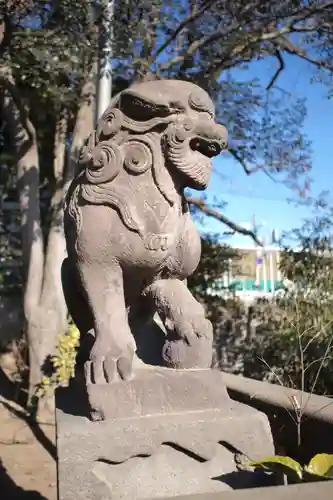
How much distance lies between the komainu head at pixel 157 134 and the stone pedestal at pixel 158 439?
0.75 m

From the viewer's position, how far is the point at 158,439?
1585 millimetres

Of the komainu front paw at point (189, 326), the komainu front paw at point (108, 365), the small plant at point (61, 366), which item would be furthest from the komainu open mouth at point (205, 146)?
the small plant at point (61, 366)

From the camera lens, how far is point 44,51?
3846 millimetres

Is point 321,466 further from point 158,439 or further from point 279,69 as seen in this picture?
point 279,69

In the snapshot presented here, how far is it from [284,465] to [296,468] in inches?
1.5

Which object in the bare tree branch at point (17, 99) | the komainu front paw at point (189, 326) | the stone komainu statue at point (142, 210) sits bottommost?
the komainu front paw at point (189, 326)

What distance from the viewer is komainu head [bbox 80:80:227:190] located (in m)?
1.79

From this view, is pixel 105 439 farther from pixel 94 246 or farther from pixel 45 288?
pixel 45 288

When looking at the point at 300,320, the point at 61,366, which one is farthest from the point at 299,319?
the point at 61,366

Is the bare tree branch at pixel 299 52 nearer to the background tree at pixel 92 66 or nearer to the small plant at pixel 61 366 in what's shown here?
the background tree at pixel 92 66

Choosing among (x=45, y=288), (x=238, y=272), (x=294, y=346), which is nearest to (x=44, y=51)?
(x=45, y=288)

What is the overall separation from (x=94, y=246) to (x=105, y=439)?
0.66 m

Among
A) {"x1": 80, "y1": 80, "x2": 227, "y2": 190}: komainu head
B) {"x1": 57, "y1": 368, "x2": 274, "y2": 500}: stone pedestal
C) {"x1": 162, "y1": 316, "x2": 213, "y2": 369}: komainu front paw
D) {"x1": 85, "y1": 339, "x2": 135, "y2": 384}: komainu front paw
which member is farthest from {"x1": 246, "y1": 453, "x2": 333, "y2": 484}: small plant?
{"x1": 80, "y1": 80, "x2": 227, "y2": 190}: komainu head

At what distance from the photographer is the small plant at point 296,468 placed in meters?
1.48
